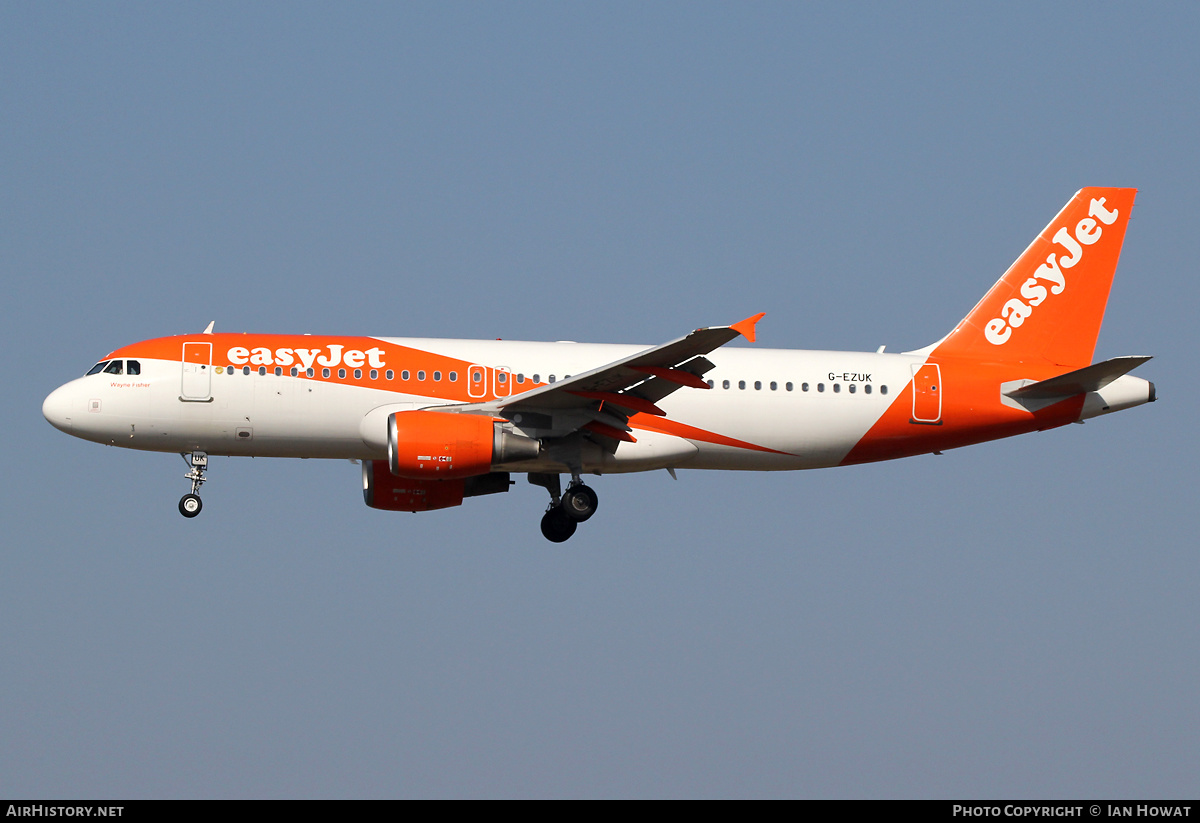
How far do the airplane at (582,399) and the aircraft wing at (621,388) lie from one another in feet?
0.17

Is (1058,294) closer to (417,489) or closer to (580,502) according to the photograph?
(580,502)

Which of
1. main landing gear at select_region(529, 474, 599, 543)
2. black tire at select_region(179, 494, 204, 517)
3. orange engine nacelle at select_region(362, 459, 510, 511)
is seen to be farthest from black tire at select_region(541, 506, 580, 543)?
black tire at select_region(179, 494, 204, 517)

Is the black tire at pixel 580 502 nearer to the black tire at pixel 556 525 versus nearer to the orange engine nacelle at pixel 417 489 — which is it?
the black tire at pixel 556 525

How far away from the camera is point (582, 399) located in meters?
33.9

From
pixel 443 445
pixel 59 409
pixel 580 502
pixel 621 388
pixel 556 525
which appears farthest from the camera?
pixel 556 525

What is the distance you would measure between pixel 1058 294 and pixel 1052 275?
21.8 inches

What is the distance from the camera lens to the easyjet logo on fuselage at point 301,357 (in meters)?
34.4

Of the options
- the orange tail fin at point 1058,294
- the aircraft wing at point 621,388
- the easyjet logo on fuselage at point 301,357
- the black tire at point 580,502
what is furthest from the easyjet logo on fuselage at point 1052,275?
the easyjet logo on fuselage at point 301,357

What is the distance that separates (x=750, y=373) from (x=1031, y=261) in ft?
27.8

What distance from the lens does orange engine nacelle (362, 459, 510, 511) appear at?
37562 millimetres

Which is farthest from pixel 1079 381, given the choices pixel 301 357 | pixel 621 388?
pixel 301 357

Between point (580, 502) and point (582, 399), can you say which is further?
point (580, 502)

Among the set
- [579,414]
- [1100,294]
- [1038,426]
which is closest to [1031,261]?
[1100,294]
